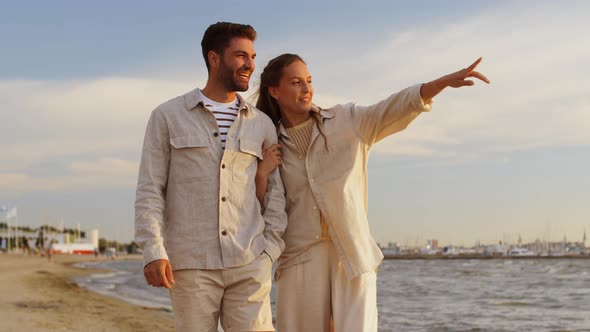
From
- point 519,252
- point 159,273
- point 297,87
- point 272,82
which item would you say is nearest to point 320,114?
point 297,87

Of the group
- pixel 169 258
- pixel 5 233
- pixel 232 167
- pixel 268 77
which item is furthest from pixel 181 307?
pixel 5 233

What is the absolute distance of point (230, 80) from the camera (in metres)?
3.59

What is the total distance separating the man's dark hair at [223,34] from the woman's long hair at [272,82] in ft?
1.26

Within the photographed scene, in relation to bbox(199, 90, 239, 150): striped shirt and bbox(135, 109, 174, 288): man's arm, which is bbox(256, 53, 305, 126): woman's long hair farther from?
bbox(135, 109, 174, 288): man's arm

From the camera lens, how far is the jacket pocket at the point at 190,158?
3.48m

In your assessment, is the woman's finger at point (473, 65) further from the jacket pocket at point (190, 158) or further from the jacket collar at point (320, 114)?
the jacket pocket at point (190, 158)

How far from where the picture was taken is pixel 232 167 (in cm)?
349

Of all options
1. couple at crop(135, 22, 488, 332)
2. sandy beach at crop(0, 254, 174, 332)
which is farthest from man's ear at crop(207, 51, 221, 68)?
sandy beach at crop(0, 254, 174, 332)

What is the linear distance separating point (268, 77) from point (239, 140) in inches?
25.1

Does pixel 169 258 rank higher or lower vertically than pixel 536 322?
higher

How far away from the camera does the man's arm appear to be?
3272 millimetres

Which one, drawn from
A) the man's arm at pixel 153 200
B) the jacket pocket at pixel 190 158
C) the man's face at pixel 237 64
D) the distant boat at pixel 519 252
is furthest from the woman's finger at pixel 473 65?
the distant boat at pixel 519 252

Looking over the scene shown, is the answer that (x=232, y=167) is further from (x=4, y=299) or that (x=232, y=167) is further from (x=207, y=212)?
(x=4, y=299)

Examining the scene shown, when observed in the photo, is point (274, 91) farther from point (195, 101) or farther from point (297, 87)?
point (195, 101)
